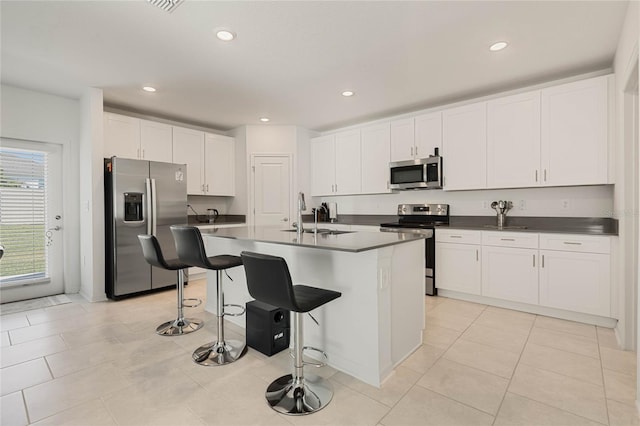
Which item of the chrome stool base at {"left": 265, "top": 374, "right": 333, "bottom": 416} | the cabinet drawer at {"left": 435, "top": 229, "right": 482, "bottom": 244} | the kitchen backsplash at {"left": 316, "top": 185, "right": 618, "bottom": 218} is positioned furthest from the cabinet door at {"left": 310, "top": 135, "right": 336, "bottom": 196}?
the chrome stool base at {"left": 265, "top": 374, "right": 333, "bottom": 416}

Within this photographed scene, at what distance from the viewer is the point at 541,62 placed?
10.1ft

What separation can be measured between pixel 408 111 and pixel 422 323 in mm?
3246

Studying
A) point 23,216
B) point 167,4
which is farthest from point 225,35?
point 23,216

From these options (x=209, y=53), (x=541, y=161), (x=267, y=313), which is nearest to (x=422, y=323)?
(x=267, y=313)

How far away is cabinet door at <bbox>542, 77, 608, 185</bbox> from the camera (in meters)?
3.04

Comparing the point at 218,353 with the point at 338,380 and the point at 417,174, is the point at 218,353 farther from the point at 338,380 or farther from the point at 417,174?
the point at 417,174

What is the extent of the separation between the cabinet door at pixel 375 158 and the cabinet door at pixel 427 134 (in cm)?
46

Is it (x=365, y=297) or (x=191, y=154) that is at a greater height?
(x=191, y=154)

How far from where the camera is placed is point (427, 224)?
4.16 meters

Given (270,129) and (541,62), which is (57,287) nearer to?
(270,129)

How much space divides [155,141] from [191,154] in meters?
0.57

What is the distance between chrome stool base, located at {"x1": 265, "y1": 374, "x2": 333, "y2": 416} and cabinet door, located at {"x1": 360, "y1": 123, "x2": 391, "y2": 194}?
3308 mm

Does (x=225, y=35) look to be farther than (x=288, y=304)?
Yes

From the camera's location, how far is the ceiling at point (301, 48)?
2.27 meters
